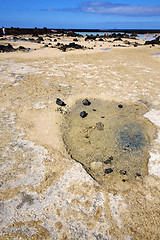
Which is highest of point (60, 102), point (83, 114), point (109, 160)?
point (60, 102)

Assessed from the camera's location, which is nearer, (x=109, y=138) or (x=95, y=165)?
(x=95, y=165)

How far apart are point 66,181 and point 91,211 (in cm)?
59

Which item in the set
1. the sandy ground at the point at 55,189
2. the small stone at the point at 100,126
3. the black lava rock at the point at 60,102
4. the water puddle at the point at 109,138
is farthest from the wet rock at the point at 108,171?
the black lava rock at the point at 60,102

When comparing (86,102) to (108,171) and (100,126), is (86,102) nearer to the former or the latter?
(100,126)

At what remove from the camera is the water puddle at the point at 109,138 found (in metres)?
2.93

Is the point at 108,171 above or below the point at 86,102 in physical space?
below

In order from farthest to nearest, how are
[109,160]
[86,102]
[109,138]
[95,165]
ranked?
[86,102] < [109,138] < [109,160] < [95,165]

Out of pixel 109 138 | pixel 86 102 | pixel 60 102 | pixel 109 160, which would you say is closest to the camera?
pixel 109 160

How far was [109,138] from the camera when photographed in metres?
3.70

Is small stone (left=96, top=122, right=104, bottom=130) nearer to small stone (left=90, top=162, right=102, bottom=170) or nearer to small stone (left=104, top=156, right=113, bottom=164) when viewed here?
small stone (left=104, top=156, right=113, bottom=164)

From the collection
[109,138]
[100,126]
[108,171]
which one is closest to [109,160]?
[108,171]

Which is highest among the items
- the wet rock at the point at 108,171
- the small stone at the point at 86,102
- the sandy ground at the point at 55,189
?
the small stone at the point at 86,102

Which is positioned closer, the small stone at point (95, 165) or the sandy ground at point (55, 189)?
the sandy ground at point (55, 189)

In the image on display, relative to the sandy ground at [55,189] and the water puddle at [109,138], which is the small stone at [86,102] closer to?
the water puddle at [109,138]
